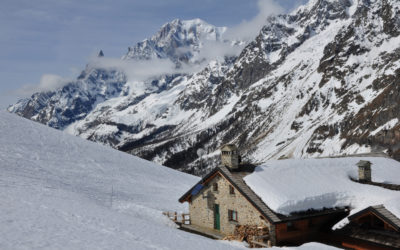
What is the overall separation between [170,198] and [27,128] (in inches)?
1290

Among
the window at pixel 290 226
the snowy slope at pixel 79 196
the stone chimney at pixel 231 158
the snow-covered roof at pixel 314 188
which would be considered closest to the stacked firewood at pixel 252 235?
the snowy slope at pixel 79 196

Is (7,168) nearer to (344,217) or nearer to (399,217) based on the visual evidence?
(344,217)

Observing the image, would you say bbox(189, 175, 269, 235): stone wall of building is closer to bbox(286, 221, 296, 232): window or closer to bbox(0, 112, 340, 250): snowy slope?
bbox(286, 221, 296, 232): window

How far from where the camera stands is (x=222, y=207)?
3456 centimetres

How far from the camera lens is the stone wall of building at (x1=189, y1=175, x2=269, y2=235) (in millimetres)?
31609

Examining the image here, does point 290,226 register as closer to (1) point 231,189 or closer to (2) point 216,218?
(1) point 231,189

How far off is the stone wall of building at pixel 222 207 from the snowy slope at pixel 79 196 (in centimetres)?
260

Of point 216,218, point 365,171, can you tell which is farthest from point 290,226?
point 365,171

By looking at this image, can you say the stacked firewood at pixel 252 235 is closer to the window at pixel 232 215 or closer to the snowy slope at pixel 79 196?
the snowy slope at pixel 79 196

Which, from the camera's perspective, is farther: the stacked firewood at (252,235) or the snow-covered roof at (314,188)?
the snow-covered roof at (314,188)

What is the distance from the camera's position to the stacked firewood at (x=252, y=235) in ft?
94.5

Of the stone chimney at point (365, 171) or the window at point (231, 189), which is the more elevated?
the stone chimney at point (365, 171)

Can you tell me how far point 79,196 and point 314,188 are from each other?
Result: 830 inches

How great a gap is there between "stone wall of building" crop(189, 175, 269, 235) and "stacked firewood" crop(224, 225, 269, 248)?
0.62 meters
